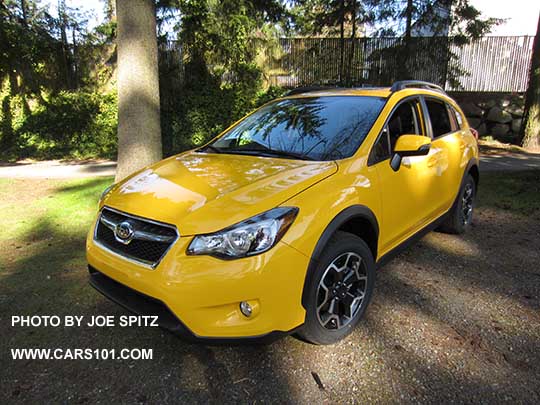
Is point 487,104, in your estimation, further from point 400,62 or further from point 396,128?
point 396,128

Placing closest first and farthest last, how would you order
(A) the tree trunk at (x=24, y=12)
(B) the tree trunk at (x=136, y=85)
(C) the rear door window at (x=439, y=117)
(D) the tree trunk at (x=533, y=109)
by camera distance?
(C) the rear door window at (x=439, y=117) < (B) the tree trunk at (x=136, y=85) < (D) the tree trunk at (x=533, y=109) < (A) the tree trunk at (x=24, y=12)

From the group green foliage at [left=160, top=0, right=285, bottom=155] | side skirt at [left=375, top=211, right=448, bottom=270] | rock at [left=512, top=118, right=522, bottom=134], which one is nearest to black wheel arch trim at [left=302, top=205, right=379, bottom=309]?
side skirt at [left=375, top=211, right=448, bottom=270]

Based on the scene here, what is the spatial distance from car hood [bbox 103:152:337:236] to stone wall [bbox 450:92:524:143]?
1263cm

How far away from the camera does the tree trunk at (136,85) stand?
19.2 feet

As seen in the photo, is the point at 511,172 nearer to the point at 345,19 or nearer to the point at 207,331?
the point at 345,19

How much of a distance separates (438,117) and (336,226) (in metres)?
2.45

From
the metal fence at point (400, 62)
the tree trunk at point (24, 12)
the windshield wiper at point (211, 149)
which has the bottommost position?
the windshield wiper at point (211, 149)

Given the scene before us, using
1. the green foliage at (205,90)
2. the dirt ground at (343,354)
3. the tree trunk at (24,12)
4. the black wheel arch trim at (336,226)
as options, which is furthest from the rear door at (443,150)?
the tree trunk at (24,12)

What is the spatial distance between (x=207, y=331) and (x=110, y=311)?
4.53ft

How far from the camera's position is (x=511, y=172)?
8445mm

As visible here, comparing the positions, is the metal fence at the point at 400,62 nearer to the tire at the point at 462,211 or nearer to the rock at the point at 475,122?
the rock at the point at 475,122

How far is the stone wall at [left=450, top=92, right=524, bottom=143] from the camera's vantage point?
1328 centimetres

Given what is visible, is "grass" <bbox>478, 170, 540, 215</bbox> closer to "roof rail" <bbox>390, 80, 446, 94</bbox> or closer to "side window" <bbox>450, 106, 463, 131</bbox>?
"side window" <bbox>450, 106, 463, 131</bbox>

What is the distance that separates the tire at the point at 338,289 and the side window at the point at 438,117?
75.6 inches
